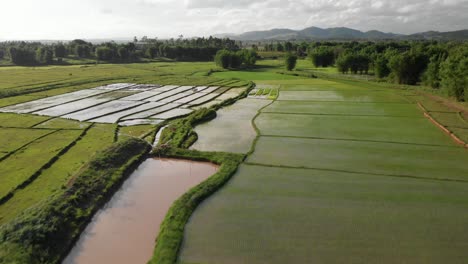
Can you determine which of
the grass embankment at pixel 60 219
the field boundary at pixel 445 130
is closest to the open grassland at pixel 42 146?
the grass embankment at pixel 60 219

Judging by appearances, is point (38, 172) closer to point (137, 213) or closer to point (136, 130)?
point (137, 213)

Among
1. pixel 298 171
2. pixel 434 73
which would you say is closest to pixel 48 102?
pixel 298 171

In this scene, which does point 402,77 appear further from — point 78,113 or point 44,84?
point 44,84

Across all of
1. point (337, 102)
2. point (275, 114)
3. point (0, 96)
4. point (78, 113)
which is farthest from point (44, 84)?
point (337, 102)

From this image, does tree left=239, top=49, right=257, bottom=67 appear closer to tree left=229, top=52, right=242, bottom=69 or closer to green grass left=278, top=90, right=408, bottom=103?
tree left=229, top=52, right=242, bottom=69

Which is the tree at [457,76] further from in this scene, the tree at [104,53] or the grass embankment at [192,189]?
the tree at [104,53]

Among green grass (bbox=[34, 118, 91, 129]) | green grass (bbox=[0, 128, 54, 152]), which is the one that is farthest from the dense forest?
green grass (bbox=[0, 128, 54, 152])
